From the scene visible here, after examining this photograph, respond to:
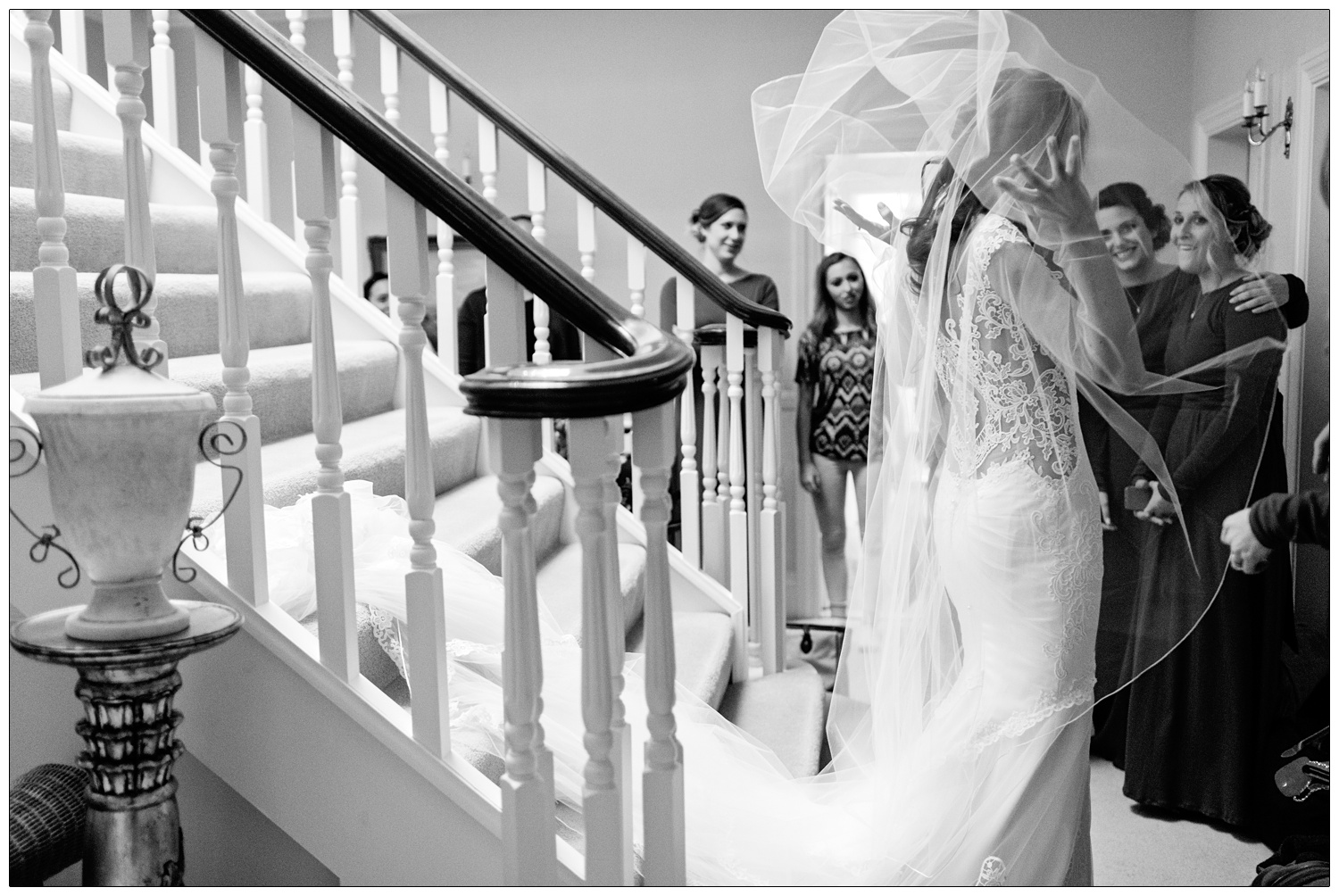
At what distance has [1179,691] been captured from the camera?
2711 millimetres

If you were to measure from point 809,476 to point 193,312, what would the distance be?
2752mm

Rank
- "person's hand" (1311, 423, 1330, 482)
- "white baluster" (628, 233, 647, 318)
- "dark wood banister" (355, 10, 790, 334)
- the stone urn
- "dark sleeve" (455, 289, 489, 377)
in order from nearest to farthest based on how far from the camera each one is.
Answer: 1. the stone urn
2. "person's hand" (1311, 423, 1330, 482)
3. "dark wood banister" (355, 10, 790, 334)
4. "white baluster" (628, 233, 647, 318)
5. "dark sleeve" (455, 289, 489, 377)

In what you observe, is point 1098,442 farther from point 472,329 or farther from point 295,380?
point 472,329

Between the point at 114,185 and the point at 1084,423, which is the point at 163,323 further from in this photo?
the point at 1084,423

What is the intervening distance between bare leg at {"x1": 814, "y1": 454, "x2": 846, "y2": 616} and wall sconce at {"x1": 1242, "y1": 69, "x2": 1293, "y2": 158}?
1.97 metres

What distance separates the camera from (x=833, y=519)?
14.8 ft

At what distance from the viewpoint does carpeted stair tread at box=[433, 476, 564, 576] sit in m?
2.27

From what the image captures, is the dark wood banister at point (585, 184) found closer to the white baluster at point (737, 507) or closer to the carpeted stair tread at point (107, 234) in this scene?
the white baluster at point (737, 507)

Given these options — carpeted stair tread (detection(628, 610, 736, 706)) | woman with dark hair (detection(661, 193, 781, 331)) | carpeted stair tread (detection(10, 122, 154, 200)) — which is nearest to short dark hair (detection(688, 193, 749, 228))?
woman with dark hair (detection(661, 193, 781, 331))

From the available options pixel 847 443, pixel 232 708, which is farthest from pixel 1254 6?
pixel 232 708

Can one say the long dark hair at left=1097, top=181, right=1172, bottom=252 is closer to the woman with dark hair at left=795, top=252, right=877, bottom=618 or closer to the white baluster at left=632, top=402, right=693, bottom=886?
the white baluster at left=632, top=402, right=693, bottom=886

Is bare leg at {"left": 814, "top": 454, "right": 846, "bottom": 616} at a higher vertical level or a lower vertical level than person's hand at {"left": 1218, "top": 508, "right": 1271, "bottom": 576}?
lower

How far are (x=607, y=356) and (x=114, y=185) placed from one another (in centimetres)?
195

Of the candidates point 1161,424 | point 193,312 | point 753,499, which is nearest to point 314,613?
point 193,312
